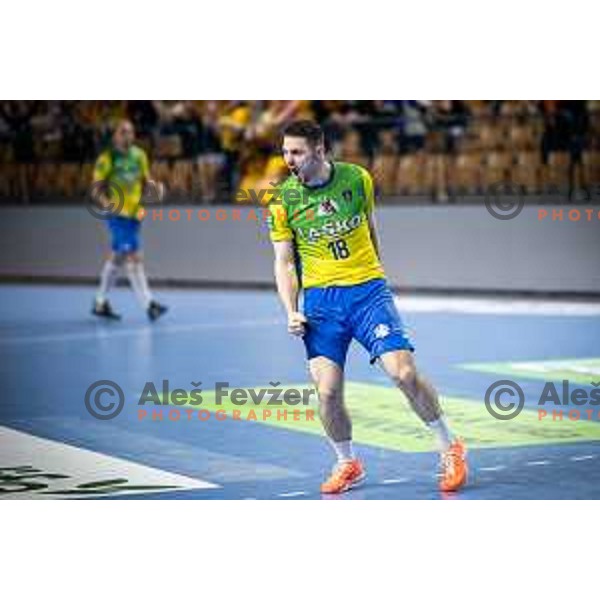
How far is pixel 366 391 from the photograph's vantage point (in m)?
13.5

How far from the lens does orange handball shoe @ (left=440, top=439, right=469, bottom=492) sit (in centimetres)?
904

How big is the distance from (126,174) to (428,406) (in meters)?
10.4

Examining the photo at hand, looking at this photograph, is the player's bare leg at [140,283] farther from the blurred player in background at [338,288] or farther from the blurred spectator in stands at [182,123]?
the blurred player in background at [338,288]

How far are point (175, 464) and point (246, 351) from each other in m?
6.20

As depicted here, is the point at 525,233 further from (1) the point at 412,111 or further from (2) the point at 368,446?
(2) the point at 368,446

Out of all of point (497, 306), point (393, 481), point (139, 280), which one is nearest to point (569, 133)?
point (497, 306)

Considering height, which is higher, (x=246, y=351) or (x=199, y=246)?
(x=199, y=246)

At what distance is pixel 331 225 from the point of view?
8.91 m

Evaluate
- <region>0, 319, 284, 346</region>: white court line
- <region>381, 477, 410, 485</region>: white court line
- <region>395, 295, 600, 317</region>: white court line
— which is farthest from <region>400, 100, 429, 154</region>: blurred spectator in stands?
<region>381, 477, 410, 485</region>: white court line

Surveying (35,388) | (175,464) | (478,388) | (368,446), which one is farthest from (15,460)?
(478,388)

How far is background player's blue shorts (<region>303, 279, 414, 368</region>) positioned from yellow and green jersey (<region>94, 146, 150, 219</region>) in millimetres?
10008

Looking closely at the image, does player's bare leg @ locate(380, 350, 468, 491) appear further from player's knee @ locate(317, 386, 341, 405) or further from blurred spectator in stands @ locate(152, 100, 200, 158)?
blurred spectator in stands @ locate(152, 100, 200, 158)

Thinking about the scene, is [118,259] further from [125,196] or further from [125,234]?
[125,196]
